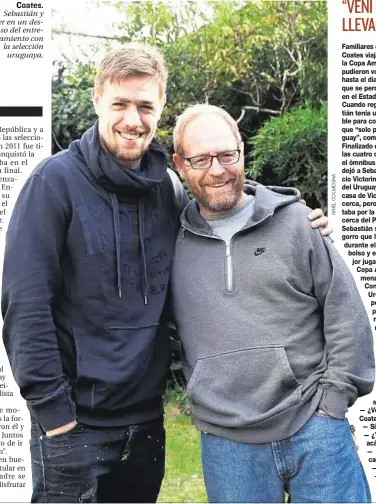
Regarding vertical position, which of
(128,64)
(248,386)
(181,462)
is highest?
(128,64)

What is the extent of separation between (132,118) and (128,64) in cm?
14

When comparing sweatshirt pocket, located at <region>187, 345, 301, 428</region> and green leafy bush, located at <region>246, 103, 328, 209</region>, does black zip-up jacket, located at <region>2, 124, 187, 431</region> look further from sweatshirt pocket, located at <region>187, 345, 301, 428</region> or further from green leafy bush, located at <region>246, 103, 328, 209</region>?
green leafy bush, located at <region>246, 103, 328, 209</region>

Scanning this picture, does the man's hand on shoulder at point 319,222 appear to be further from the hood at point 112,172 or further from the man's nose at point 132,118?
the man's nose at point 132,118

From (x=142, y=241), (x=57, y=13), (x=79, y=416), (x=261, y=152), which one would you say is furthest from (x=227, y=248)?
(x=57, y=13)

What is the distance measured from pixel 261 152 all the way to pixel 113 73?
1.29 m

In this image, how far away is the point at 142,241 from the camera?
176 centimetres

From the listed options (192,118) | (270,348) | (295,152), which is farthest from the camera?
(295,152)

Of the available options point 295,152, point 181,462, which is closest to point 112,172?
point 295,152

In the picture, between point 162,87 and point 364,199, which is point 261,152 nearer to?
point 364,199

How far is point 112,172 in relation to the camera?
171 cm

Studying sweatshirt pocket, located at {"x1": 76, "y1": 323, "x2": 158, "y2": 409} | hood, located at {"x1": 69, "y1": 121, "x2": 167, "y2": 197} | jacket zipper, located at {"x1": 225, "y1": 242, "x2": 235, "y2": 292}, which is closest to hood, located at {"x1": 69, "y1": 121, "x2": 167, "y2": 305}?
hood, located at {"x1": 69, "y1": 121, "x2": 167, "y2": 197}

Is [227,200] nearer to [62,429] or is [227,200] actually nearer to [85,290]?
[85,290]

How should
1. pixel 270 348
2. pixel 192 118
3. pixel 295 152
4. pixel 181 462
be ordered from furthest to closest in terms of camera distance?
pixel 181 462, pixel 295 152, pixel 192 118, pixel 270 348

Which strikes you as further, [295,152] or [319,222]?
[295,152]
